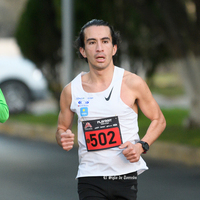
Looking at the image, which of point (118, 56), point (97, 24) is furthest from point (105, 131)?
point (118, 56)

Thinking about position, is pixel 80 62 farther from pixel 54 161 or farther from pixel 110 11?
pixel 54 161

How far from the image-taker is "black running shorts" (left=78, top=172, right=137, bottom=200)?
3.21m

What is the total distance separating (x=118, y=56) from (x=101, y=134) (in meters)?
8.07

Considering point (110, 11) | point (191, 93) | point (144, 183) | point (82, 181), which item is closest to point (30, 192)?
point (144, 183)

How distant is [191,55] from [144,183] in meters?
3.88

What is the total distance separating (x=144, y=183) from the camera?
6336mm

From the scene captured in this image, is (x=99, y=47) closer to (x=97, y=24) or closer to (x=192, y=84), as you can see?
(x=97, y=24)

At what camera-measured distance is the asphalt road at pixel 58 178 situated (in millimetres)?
5798

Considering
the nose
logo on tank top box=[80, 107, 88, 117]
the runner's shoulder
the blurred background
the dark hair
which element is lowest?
logo on tank top box=[80, 107, 88, 117]

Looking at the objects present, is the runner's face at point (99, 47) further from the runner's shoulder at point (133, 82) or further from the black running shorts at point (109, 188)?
the black running shorts at point (109, 188)

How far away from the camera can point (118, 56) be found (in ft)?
37.0

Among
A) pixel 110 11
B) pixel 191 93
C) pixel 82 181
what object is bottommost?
pixel 82 181

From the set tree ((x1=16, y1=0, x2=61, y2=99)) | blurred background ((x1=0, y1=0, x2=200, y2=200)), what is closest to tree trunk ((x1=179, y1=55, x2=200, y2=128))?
blurred background ((x1=0, y1=0, x2=200, y2=200))

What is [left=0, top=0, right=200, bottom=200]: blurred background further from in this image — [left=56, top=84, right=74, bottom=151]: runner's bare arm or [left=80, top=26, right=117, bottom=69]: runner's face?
[left=80, top=26, right=117, bottom=69]: runner's face
